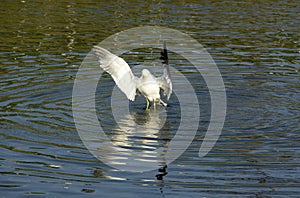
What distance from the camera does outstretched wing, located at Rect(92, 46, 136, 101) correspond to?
551 inches

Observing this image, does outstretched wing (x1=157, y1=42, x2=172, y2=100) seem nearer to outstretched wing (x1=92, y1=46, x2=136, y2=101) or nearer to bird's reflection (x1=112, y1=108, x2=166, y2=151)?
bird's reflection (x1=112, y1=108, x2=166, y2=151)

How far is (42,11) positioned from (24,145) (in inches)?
659

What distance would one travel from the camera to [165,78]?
45.1ft

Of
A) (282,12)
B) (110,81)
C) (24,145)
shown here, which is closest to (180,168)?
(24,145)

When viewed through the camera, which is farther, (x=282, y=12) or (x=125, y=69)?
(x=282, y=12)

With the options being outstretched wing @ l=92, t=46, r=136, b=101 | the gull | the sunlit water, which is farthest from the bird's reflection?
outstretched wing @ l=92, t=46, r=136, b=101

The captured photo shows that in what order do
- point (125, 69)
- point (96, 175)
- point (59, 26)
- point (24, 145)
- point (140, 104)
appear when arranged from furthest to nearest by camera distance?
point (59, 26)
point (140, 104)
point (125, 69)
point (24, 145)
point (96, 175)

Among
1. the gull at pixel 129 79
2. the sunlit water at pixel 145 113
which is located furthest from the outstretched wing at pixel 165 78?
the sunlit water at pixel 145 113

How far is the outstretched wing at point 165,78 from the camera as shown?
44.2ft

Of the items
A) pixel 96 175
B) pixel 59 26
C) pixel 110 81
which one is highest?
pixel 59 26

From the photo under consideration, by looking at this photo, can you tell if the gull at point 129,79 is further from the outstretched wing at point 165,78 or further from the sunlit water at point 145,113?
the sunlit water at point 145,113

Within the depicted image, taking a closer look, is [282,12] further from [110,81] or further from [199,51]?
[110,81]

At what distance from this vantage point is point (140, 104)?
49.4 feet

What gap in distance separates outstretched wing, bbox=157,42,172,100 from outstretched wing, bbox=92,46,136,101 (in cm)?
55
